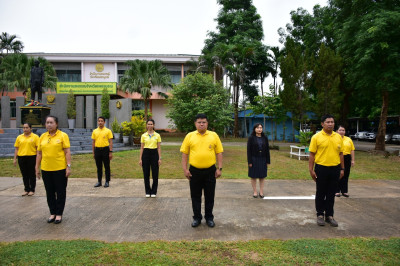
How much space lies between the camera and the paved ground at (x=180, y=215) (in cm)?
386

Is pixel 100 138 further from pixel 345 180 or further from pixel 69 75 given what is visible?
pixel 69 75

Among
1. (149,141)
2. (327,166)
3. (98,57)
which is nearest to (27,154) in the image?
(149,141)

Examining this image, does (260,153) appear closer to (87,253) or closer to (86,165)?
(87,253)

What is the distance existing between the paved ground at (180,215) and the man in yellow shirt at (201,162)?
342 millimetres

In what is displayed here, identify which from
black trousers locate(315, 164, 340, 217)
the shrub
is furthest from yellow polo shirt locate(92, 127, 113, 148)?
the shrub

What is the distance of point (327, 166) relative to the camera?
431 cm

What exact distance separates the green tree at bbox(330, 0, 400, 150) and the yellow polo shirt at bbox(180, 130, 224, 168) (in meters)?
12.1

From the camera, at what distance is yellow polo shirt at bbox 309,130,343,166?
4309 mm

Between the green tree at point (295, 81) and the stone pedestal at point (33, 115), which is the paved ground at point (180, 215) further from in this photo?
the green tree at point (295, 81)

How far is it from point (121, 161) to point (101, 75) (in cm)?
2294

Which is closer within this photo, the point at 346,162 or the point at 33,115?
the point at 346,162

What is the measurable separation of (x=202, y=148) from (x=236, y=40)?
2584 cm

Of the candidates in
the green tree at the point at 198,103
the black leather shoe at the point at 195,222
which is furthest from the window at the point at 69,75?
the black leather shoe at the point at 195,222

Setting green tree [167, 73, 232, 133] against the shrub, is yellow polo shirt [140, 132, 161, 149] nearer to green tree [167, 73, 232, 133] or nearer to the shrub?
green tree [167, 73, 232, 133]
